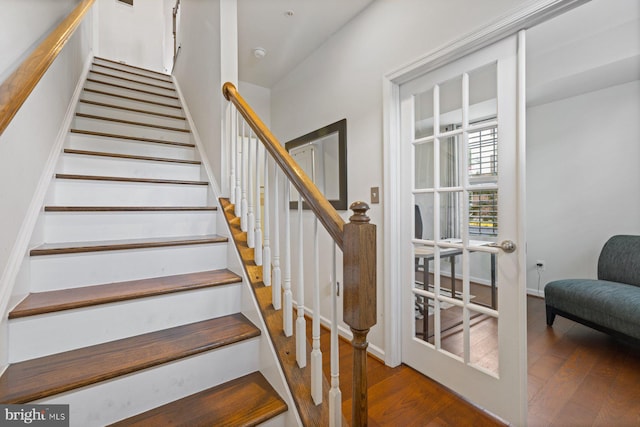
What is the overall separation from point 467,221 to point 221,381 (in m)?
1.54

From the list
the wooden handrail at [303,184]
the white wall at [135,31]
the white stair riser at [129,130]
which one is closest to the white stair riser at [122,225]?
the wooden handrail at [303,184]

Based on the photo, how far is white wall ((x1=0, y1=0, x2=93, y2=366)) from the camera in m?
0.98

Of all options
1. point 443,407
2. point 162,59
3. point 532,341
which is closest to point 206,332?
point 443,407

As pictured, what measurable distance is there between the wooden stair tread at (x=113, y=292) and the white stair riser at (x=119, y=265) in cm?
3

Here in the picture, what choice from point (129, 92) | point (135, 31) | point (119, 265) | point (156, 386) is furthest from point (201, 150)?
point (135, 31)

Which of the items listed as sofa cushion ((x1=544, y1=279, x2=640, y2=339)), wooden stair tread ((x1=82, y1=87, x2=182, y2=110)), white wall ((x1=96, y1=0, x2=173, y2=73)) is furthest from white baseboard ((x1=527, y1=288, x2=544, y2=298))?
white wall ((x1=96, y1=0, x2=173, y2=73))

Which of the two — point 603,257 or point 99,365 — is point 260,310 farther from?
point 603,257

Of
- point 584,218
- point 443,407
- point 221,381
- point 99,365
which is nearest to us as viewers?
point 99,365

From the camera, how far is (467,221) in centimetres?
163

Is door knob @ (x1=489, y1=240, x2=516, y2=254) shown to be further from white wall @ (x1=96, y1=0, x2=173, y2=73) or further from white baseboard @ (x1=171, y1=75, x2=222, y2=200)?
white wall @ (x1=96, y1=0, x2=173, y2=73)

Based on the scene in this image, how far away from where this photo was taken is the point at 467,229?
163 centimetres

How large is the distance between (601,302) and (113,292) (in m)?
3.24

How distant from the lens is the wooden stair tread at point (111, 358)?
854mm

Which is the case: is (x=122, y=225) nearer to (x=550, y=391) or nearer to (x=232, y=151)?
(x=232, y=151)
